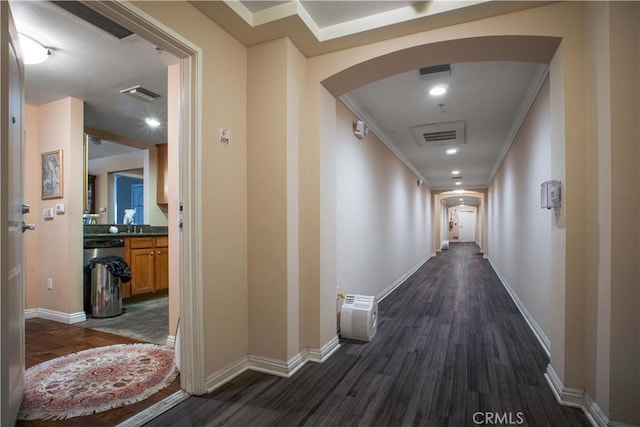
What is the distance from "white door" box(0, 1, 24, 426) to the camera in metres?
1.20

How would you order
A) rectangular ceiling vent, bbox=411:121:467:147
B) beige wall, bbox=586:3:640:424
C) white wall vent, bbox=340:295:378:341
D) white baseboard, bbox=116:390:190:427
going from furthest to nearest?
rectangular ceiling vent, bbox=411:121:467:147, white wall vent, bbox=340:295:378:341, white baseboard, bbox=116:390:190:427, beige wall, bbox=586:3:640:424

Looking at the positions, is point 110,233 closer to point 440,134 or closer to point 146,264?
point 146,264

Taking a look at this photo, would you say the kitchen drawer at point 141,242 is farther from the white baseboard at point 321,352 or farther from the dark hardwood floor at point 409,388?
the white baseboard at point 321,352

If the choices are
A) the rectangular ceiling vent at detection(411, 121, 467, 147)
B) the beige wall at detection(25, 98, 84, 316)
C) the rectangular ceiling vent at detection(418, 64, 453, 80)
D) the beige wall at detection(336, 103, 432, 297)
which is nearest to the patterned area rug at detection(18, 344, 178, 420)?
the beige wall at detection(25, 98, 84, 316)

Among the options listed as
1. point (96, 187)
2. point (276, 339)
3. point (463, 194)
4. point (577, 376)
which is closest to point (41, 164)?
point (96, 187)

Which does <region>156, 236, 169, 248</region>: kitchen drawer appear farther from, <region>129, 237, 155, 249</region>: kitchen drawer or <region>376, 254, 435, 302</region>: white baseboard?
<region>376, 254, 435, 302</region>: white baseboard

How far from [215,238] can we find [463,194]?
12400mm

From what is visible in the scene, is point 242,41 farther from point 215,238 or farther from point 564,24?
point 564,24

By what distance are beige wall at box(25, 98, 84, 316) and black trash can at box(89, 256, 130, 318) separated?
15cm

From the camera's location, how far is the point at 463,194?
1262 cm

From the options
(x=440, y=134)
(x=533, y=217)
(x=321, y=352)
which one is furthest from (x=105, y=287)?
(x=440, y=134)

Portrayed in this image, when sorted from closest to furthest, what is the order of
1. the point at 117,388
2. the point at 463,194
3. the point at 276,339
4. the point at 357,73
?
the point at 117,388 < the point at 276,339 < the point at 357,73 < the point at 463,194

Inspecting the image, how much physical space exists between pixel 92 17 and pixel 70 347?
8.69 ft

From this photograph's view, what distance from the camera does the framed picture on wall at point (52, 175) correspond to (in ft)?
11.6
